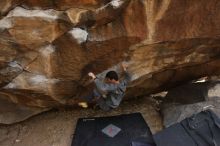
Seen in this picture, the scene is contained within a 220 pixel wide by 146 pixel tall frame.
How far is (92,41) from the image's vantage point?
3.18 meters

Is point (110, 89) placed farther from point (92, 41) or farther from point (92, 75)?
point (92, 41)

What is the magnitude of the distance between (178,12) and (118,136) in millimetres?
1517

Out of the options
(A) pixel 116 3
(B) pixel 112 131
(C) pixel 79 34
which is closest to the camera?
(A) pixel 116 3

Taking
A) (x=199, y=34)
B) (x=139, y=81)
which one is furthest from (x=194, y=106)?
(x=199, y=34)

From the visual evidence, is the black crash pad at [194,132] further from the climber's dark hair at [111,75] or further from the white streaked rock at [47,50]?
the white streaked rock at [47,50]

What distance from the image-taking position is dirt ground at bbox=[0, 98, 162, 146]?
3.90 metres

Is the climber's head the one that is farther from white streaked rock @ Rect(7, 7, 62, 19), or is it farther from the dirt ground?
the dirt ground

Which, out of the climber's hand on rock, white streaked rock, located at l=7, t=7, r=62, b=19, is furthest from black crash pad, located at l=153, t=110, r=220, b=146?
white streaked rock, located at l=7, t=7, r=62, b=19

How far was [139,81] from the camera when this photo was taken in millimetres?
3707

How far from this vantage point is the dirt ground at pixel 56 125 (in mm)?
3898

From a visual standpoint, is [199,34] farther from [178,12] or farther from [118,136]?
[118,136]

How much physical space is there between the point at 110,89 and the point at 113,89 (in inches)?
1.3

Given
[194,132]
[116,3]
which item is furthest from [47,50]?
[194,132]

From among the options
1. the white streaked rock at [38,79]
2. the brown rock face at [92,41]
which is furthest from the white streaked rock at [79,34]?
the white streaked rock at [38,79]
